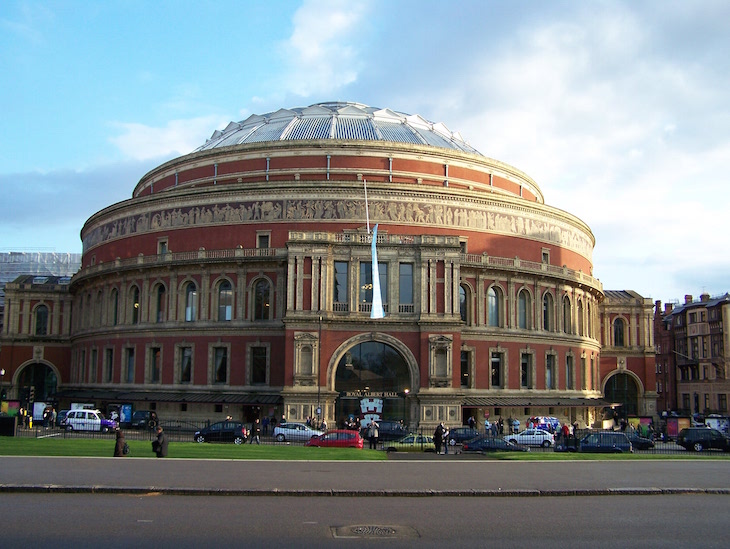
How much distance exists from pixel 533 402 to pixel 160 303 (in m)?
27.3

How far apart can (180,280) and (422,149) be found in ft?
67.6

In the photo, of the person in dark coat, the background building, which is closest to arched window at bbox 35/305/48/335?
the background building

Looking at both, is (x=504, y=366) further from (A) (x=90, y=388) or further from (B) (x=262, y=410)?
(A) (x=90, y=388)

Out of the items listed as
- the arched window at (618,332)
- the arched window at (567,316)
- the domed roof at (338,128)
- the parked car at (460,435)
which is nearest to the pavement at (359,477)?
the parked car at (460,435)

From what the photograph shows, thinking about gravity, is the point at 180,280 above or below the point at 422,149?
below

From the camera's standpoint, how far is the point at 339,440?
3534cm

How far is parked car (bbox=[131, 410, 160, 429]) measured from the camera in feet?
156

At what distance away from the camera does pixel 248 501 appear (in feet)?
59.5

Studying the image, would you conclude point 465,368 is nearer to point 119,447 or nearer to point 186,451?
point 186,451

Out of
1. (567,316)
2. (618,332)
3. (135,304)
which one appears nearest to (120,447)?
(135,304)

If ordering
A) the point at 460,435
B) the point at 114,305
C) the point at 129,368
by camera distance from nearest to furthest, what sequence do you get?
the point at 460,435
the point at 129,368
the point at 114,305

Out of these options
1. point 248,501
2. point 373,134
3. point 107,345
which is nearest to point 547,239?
point 373,134

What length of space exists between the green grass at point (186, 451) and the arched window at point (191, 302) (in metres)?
21.7

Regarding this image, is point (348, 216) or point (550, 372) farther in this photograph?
point (550, 372)
